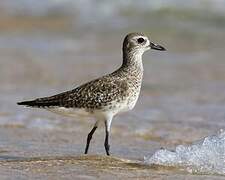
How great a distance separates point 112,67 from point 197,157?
28.3 ft

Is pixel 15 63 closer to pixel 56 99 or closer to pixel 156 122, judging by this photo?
pixel 156 122

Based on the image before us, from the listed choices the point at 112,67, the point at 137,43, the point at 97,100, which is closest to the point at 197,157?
the point at 97,100

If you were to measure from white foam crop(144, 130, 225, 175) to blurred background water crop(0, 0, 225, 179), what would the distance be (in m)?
0.38

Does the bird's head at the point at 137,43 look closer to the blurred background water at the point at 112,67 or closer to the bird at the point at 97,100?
the bird at the point at 97,100

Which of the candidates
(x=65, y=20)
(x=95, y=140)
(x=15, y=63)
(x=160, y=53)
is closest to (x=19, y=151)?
(x=95, y=140)

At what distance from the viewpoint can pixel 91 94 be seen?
27.0 ft

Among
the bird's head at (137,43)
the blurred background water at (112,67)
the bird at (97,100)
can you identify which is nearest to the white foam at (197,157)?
the blurred background water at (112,67)

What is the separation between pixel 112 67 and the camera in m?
16.1

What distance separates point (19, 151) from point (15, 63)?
792cm

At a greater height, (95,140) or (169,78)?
(169,78)

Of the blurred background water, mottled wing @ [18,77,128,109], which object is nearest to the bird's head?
mottled wing @ [18,77,128,109]

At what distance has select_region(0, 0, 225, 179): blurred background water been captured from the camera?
1017cm

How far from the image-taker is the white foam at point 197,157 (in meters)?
7.47

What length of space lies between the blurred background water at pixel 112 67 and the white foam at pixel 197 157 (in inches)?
14.9
